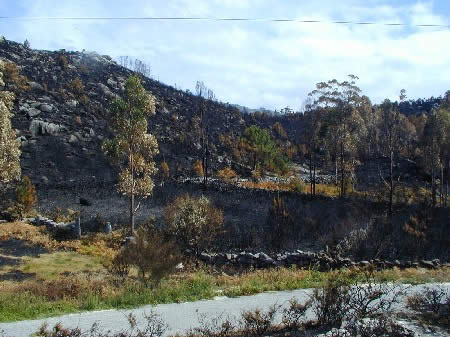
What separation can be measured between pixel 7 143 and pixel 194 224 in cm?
833

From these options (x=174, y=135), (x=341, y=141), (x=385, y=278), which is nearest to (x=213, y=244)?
(x=385, y=278)

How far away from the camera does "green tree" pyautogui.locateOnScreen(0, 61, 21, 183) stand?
17.6 meters

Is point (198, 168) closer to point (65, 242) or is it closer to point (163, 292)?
point (65, 242)

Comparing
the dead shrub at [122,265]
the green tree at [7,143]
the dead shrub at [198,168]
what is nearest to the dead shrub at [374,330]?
the dead shrub at [122,265]

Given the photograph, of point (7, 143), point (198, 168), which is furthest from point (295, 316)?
point (198, 168)

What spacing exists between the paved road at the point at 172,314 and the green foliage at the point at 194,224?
26.4ft

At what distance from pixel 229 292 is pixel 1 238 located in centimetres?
1435

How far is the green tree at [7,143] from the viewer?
17.6 metres

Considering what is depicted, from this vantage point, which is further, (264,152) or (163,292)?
(264,152)

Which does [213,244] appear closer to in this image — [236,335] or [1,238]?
[1,238]

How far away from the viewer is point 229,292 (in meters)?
11.0

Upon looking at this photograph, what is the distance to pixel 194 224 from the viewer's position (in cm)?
1872

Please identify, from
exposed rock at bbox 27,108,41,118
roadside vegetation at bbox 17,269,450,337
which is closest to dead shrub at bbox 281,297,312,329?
roadside vegetation at bbox 17,269,450,337

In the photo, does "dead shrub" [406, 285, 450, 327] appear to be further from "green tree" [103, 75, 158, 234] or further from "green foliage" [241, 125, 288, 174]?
"green foliage" [241, 125, 288, 174]
